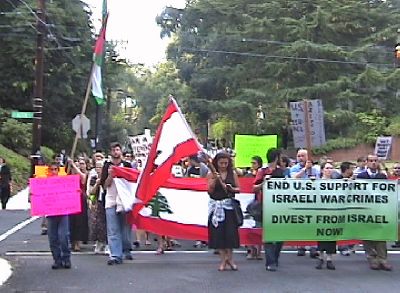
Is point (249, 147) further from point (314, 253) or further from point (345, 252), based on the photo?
point (314, 253)

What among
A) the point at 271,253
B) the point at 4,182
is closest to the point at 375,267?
the point at 271,253

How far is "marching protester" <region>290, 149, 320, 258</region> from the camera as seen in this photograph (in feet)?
38.6

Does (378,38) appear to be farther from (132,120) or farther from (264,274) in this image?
(132,120)

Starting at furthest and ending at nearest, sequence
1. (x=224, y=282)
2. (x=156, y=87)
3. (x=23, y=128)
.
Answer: (x=156, y=87), (x=23, y=128), (x=224, y=282)

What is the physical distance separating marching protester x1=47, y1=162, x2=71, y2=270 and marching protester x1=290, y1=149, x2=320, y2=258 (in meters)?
3.53

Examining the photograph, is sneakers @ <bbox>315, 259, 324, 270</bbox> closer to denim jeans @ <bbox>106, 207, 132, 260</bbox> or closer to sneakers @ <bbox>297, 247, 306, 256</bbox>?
sneakers @ <bbox>297, 247, 306, 256</bbox>

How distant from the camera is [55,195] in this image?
1078 centimetres

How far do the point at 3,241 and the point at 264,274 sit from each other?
601 centimetres

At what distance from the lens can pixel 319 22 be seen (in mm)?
45344

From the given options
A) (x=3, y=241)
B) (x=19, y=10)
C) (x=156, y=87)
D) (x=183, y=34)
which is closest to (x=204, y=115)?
(x=183, y=34)

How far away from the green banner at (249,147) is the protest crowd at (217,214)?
9.32 feet

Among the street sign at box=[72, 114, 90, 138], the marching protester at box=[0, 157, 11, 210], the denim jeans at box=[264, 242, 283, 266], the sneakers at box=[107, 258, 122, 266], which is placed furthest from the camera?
the marching protester at box=[0, 157, 11, 210]

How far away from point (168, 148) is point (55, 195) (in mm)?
1724

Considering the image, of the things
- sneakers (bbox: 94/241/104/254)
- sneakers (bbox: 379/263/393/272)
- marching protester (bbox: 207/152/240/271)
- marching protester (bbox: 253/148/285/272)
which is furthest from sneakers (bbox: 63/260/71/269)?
sneakers (bbox: 379/263/393/272)
